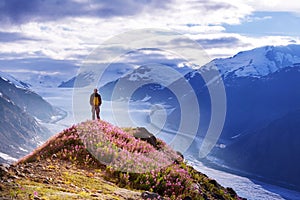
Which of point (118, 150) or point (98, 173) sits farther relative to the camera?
point (118, 150)

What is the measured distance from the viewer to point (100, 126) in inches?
832

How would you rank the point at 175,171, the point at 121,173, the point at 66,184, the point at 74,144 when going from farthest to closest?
the point at 74,144
the point at 175,171
the point at 121,173
the point at 66,184

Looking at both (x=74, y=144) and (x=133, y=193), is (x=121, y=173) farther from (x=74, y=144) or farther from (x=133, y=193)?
(x=74, y=144)

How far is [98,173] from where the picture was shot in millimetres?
15977

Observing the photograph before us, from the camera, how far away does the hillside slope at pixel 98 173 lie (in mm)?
12055

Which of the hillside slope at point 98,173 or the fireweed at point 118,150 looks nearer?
the hillside slope at point 98,173

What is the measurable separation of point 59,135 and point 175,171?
6.42 meters

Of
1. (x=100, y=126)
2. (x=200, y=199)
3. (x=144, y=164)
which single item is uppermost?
(x=100, y=126)

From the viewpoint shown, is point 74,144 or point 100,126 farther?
point 100,126

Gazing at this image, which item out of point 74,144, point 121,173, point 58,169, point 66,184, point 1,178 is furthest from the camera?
point 74,144

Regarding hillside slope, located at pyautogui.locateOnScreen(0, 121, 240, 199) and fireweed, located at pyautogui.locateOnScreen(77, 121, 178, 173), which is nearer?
hillside slope, located at pyautogui.locateOnScreen(0, 121, 240, 199)

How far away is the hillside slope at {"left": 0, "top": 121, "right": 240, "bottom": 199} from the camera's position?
12055 mm

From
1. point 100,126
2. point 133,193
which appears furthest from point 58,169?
point 100,126

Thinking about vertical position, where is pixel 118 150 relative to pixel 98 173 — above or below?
above
